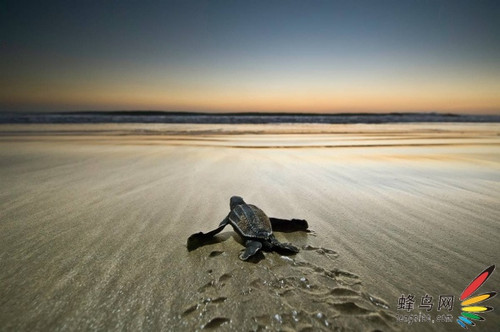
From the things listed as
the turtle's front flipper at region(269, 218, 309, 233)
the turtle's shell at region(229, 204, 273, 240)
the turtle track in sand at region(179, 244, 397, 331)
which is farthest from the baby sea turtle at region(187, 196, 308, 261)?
the turtle's front flipper at region(269, 218, 309, 233)

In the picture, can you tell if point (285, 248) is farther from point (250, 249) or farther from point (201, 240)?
point (201, 240)

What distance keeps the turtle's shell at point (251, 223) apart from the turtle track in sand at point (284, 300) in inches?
9.5

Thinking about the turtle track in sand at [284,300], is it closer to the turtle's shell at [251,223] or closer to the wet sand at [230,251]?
the wet sand at [230,251]

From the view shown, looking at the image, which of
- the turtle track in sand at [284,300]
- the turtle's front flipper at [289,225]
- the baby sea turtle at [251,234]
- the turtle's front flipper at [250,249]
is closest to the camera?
the turtle track in sand at [284,300]

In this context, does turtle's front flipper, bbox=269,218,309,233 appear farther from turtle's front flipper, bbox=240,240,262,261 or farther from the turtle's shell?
turtle's front flipper, bbox=240,240,262,261

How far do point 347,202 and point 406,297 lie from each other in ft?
5.52

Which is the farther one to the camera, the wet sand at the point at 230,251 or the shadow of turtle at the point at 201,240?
the shadow of turtle at the point at 201,240

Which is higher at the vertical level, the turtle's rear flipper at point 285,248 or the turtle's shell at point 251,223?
the turtle's shell at point 251,223

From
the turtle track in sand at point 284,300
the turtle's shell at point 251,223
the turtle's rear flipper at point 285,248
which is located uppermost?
the turtle's shell at point 251,223

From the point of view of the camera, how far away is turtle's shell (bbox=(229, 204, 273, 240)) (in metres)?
2.11

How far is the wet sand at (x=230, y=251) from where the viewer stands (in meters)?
1.45

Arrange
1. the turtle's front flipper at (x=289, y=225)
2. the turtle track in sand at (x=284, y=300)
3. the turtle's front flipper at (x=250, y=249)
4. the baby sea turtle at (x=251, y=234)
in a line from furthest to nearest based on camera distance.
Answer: the turtle's front flipper at (x=289, y=225) → the baby sea turtle at (x=251, y=234) → the turtle's front flipper at (x=250, y=249) → the turtle track in sand at (x=284, y=300)

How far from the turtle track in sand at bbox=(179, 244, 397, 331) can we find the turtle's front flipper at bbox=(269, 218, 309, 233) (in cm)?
48

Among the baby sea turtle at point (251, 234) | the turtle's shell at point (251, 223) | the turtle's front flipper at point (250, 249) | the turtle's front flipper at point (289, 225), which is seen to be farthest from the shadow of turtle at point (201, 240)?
the turtle's front flipper at point (289, 225)
